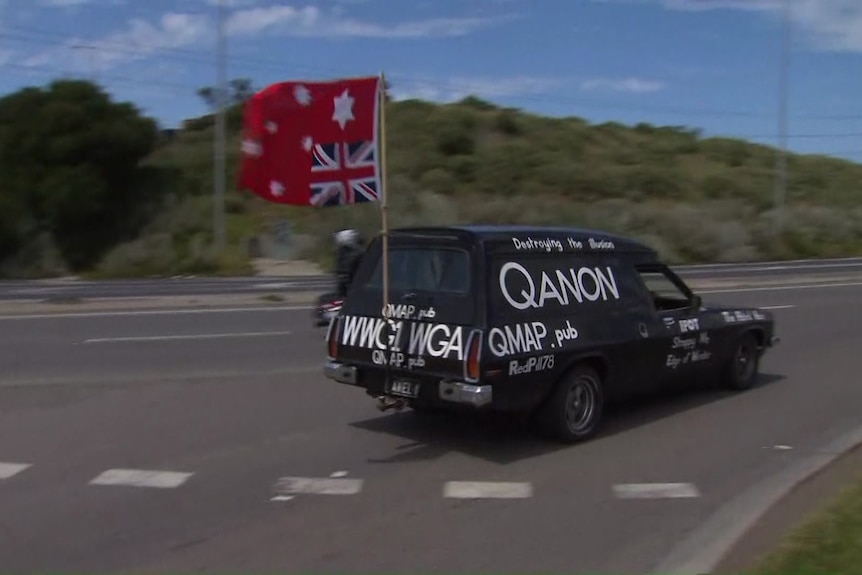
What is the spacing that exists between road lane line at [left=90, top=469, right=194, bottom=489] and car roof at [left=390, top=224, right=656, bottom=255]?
2.74 meters

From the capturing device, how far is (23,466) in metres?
8.20

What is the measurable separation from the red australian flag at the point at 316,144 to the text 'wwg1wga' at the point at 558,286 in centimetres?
136

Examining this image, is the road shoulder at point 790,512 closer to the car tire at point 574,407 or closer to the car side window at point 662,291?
the car tire at point 574,407

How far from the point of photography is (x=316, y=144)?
896 cm

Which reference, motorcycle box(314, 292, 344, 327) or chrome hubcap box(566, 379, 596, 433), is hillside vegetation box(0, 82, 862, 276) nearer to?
motorcycle box(314, 292, 344, 327)

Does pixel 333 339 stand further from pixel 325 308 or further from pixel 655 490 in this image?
pixel 325 308

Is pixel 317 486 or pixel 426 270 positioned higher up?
pixel 426 270

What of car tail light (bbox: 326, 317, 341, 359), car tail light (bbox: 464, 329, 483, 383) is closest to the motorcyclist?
car tail light (bbox: 326, 317, 341, 359)

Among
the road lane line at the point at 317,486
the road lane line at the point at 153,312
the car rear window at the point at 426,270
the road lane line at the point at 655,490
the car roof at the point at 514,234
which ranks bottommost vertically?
the road lane line at the point at 655,490

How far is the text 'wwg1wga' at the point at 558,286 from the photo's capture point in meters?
8.69

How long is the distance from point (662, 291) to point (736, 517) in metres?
3.91

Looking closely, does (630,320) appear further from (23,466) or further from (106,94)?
(106,94)

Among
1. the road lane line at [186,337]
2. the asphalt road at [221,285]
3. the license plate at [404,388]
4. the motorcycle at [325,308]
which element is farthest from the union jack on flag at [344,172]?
the asphalt road at [221,285]

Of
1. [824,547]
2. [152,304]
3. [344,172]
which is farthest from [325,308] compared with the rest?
[824,547]
